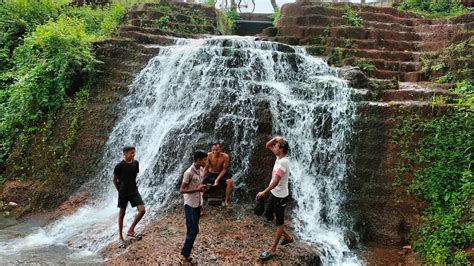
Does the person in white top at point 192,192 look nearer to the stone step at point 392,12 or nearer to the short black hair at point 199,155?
the short black hair at point 199,155

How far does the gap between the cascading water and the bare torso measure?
0.95 m

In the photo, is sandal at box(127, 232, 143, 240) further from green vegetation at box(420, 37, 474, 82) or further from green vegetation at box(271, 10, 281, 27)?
green vegetation at box(271, 10, 281, 27)

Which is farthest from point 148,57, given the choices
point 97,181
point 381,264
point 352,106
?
point 381,264

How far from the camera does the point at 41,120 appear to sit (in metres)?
11.4

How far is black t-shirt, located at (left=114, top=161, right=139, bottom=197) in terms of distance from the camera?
22.9 ft

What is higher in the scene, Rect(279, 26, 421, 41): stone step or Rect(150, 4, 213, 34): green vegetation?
Rect(150, 4, 213, 34): green vegetation

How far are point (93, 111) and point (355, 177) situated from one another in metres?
7.27

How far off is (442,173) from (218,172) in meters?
4.69

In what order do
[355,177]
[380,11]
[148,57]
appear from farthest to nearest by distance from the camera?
[380,11]
[148,57]
[355,177]

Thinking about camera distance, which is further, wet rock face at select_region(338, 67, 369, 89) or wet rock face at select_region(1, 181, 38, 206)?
wet rock face at select_region(338, 67, 369, 89)

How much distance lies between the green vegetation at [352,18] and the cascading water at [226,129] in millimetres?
3804

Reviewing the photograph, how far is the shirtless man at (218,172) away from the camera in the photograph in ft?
26.7

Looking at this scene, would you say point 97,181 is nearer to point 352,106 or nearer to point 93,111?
point 93,111

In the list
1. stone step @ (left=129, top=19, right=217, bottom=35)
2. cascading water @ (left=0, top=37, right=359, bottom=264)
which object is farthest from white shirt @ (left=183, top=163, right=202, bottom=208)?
stone step @ (left=129, top=19, right=217, bottom=35)
